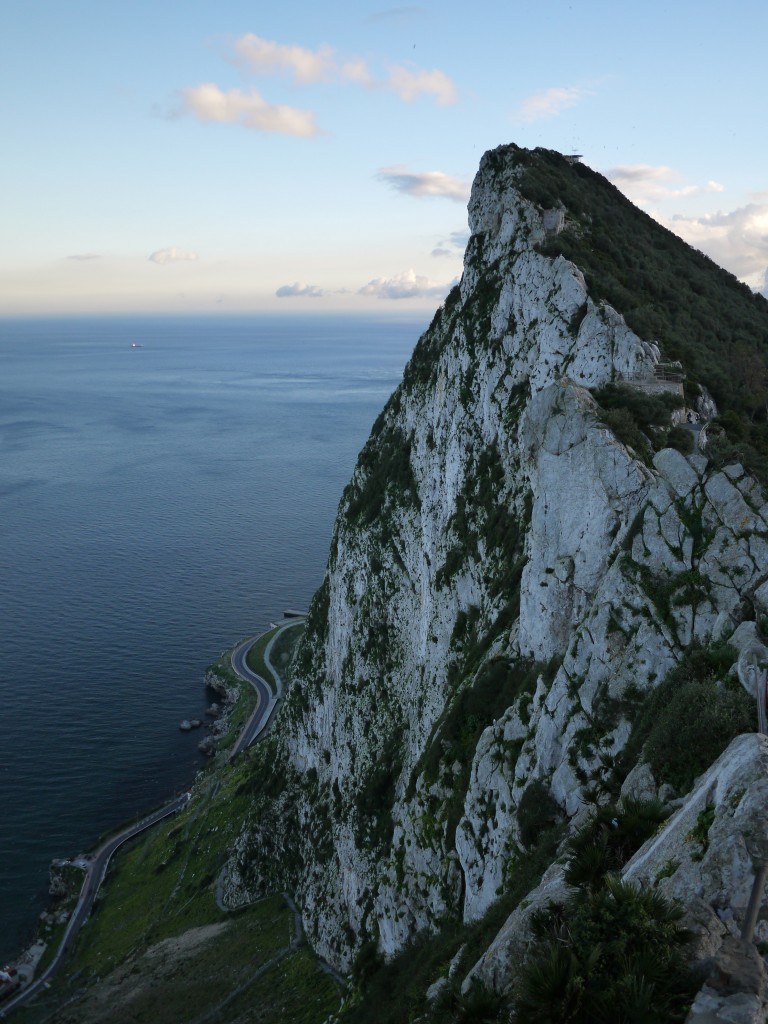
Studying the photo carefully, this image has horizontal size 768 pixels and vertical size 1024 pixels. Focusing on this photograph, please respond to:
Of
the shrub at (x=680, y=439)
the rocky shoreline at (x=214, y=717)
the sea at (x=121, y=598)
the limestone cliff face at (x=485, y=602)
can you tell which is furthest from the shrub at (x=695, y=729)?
the rocky shoreline at (x=214, y=717)

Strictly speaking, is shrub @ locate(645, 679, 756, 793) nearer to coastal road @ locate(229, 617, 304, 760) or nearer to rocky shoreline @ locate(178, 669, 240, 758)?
coastal road @ locate(229, 617, 304, 760)

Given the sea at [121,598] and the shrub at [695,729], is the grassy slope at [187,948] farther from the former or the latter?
the shrub at [695,729]

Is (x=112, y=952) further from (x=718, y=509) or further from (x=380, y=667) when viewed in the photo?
(x=718, y=509)

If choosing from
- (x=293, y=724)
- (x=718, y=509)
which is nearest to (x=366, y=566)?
(x=293, y=724)

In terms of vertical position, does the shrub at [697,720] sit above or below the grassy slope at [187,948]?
above

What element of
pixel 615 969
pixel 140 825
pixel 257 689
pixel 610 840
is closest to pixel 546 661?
pixel 610 840

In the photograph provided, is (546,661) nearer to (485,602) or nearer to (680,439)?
(680,439)

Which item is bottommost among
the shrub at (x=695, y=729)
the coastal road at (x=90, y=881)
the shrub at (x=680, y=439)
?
the coastal road at (x=90, y=881)
